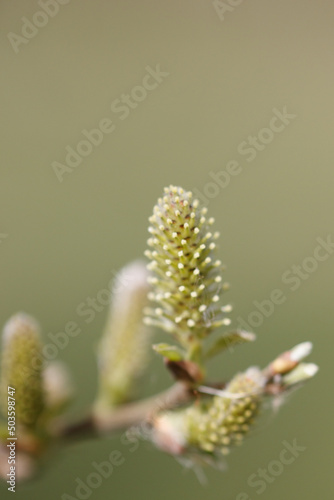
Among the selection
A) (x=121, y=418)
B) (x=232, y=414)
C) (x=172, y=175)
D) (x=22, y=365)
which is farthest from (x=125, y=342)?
(x=172, y=175)

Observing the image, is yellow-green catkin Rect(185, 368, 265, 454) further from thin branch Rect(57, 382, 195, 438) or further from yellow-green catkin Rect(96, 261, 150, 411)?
yellow-green catkin Rect(96, 261, 150, 411)

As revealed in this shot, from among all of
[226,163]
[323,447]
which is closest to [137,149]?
[226,163]

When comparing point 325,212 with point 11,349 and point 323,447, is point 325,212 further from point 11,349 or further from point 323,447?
point 11,349

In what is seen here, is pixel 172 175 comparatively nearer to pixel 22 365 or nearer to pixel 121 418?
pixel 121 418

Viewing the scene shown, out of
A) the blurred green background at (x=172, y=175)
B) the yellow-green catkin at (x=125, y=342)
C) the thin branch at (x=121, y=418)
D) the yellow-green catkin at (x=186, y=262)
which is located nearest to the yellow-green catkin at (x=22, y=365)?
the thin branch at (x=121, y=418)

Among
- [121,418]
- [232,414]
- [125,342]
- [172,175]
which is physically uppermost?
[172,175]

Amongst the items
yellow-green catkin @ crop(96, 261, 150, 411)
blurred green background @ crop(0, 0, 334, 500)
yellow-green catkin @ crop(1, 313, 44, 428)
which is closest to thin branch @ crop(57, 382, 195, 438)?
yellow-green catkin @ crop(96, 261, 150, 411)

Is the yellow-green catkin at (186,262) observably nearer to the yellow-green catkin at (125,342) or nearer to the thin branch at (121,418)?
the thin branch at (121,418)
